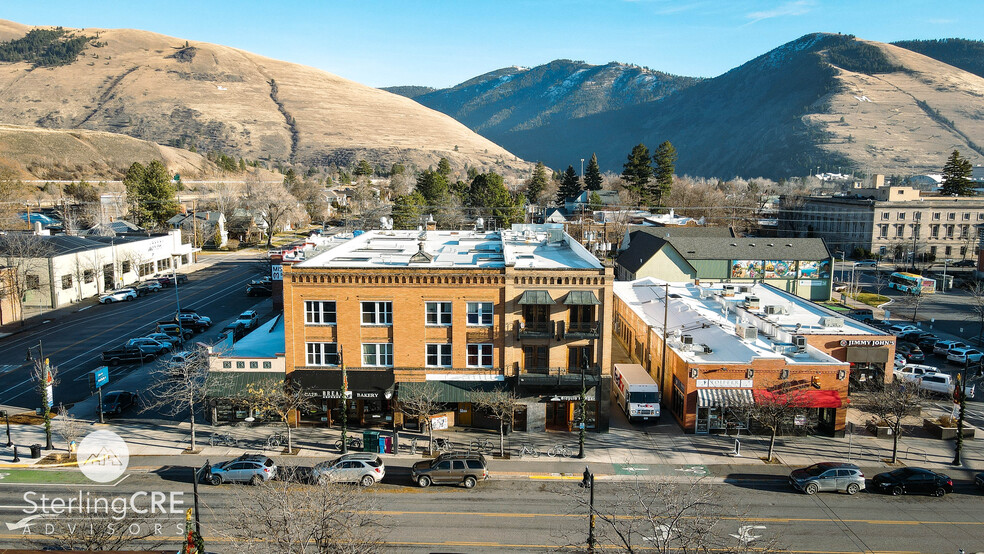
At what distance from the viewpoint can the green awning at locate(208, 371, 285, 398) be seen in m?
36.3

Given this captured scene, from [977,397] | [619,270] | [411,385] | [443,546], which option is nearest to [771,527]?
[443,546]

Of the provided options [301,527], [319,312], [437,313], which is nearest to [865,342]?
[437,313]

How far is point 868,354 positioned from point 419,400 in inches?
1203

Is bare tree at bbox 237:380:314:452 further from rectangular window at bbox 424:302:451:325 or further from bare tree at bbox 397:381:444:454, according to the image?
rectangular window at bbox 424:302:451:325

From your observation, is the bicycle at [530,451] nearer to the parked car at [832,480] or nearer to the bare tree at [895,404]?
the parked car at [832,480]

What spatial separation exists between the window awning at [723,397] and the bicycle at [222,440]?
88.7 ft

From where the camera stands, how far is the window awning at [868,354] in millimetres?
41094

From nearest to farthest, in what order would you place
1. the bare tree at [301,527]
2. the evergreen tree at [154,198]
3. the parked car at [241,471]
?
1. the bare tree at [301,527]
2. the parked car at [241,471]
3. the evergreen tree at [154,198]

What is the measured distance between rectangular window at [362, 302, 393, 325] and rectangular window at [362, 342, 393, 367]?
139 centimetres

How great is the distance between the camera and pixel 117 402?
38438 mm

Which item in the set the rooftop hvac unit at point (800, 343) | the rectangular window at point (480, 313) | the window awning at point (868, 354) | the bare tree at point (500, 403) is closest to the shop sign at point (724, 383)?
the rooftop hvac unit at point (800, 343)

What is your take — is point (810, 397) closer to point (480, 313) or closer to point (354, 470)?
point (480, 313)

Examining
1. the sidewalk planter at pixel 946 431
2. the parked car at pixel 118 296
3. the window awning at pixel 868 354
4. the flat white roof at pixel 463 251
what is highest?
the flat white roof at pixel 463 251

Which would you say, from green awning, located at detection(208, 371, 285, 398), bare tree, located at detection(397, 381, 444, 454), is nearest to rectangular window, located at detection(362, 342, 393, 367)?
bare tree, located at detection(397, 381, 444, 454)
